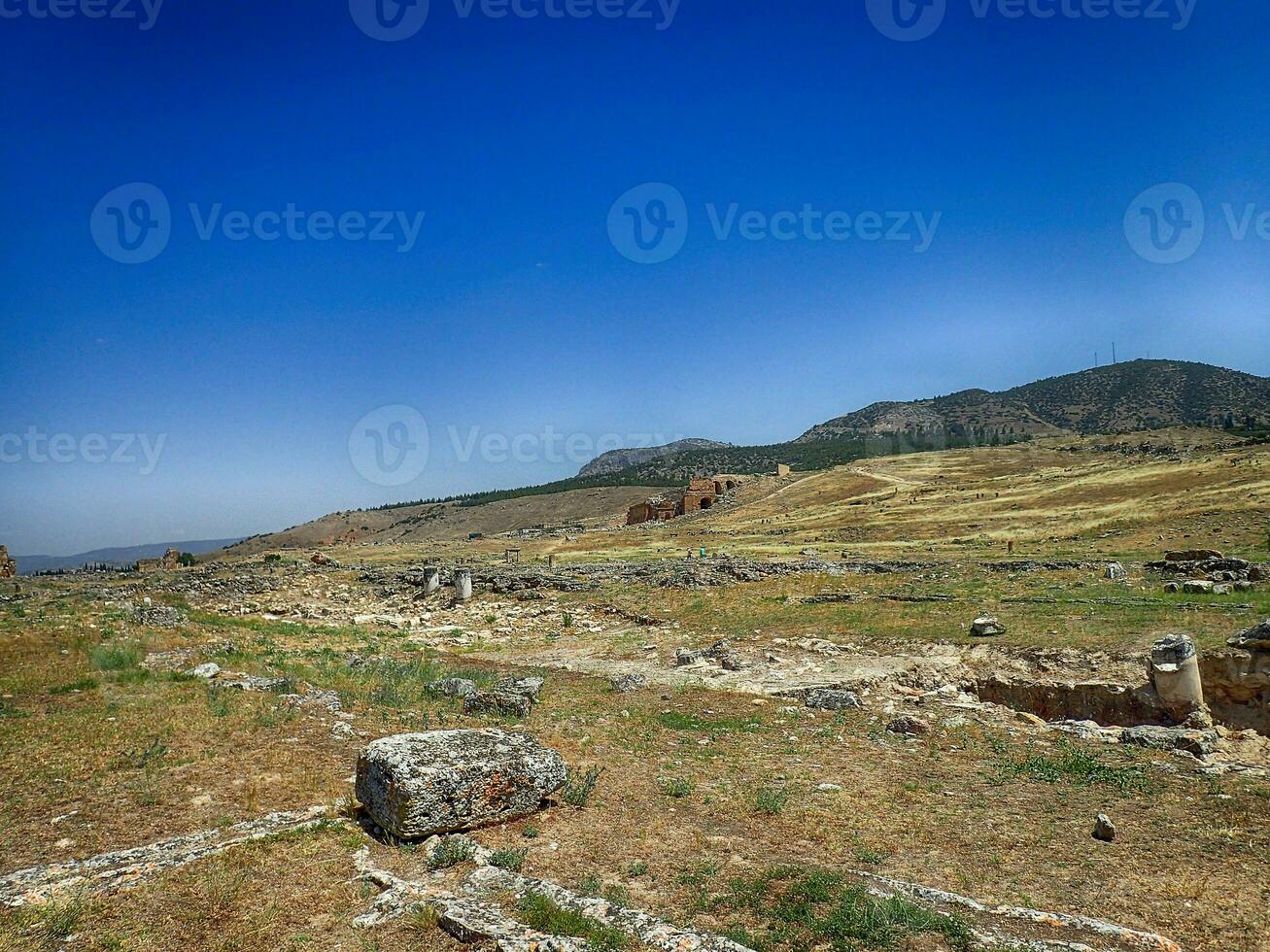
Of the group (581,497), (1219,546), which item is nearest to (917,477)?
(1219,546)

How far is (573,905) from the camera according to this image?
512 cm

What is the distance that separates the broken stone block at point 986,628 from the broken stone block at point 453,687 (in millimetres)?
12452

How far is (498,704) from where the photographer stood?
456 inches

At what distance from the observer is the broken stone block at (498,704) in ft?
37.4

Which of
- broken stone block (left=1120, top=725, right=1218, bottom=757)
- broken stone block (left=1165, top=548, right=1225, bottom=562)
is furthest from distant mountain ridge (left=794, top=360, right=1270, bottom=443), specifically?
broken stone block (left=1120, top=725, right=1218, bottom=757)

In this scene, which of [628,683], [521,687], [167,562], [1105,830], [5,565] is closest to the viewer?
[1105,830]

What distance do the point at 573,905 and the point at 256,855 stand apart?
302 cm

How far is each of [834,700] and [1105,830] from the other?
600 cm

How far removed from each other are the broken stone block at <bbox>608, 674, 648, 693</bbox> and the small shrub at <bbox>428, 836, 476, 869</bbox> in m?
8.14

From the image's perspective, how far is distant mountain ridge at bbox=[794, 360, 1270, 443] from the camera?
117856mm

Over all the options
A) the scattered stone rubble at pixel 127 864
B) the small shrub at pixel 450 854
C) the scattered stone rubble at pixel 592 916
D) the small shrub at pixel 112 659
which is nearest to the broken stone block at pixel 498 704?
the scattered stone rubble at pixel 127 864

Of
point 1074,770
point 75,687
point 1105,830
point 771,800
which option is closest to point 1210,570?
point 1074,770

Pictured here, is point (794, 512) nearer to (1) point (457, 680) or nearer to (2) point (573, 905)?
(1) point (457, 680)

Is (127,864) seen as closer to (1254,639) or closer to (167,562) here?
(1254,639)
